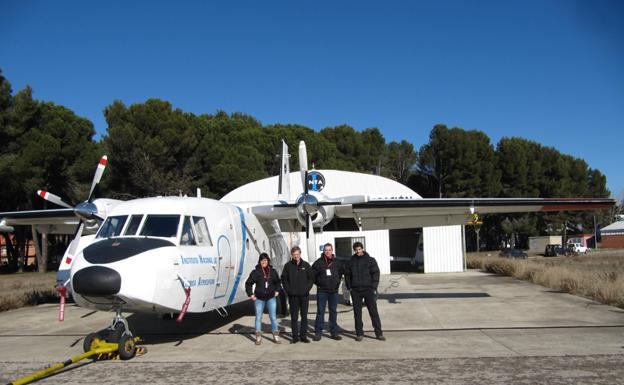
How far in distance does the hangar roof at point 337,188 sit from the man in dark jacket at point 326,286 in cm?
1946

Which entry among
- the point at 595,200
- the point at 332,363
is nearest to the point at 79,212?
the point at 332,363

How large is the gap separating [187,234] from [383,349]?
3.84 metres

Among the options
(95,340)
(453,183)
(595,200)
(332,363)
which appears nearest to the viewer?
(332,363)

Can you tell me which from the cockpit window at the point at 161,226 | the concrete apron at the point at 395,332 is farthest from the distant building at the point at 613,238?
the cockpit window at the point at 161,226

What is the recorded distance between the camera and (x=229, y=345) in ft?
28.1

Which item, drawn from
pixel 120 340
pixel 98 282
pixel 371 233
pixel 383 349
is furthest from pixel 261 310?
pixel 371 233

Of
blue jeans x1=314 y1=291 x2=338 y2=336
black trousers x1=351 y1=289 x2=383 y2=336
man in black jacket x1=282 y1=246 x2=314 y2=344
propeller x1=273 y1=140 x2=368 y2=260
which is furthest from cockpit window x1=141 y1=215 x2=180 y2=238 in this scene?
propeller x1=273 y1=140 x2=368 y2=260

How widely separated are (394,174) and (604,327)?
48965 millimetres

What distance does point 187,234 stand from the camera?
8406mm

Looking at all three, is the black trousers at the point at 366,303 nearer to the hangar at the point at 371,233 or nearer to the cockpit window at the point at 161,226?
the cockpit window at the point at 161,226

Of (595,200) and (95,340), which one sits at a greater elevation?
(595,200)

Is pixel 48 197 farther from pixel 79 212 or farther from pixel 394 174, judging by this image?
pixel 394 174

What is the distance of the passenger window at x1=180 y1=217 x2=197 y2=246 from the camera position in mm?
8242

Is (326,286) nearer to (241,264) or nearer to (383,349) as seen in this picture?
(383,349)
